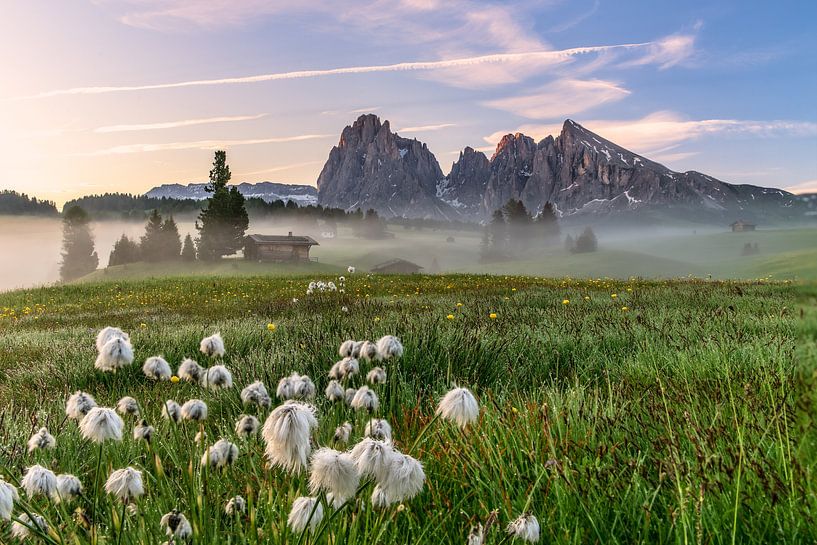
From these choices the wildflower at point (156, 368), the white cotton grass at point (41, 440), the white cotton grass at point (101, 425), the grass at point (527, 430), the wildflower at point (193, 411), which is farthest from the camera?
the wildflower at point (156, 368)

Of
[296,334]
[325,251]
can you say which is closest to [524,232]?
[325,251]

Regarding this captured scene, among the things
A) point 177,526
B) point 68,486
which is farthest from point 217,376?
point 177,526

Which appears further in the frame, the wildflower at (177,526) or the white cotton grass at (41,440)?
the white cotton grass at (41,440)

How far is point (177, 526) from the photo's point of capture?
199cm

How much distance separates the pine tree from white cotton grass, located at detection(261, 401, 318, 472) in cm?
14460

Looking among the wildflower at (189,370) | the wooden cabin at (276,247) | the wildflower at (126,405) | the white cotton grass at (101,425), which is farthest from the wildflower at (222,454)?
the wooden cabin at (276,247)

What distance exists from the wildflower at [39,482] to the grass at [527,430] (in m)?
0.13

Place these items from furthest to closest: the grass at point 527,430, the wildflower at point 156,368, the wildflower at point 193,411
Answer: the wildflower at point 156,368, the wildflower at point 193,411, the grass at point 527,430

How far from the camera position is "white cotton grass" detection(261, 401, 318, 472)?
1751 mm

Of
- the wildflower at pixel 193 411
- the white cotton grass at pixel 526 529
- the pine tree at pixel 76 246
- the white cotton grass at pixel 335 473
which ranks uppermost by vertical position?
the white cotton grass at pixel 335 473

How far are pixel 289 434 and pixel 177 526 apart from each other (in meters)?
0.66

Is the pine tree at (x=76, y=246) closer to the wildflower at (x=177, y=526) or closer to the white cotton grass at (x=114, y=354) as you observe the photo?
the white cotton grass at (x=114, y=354)

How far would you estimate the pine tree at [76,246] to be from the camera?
12681cm

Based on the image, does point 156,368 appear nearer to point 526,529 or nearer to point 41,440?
point 41,440
